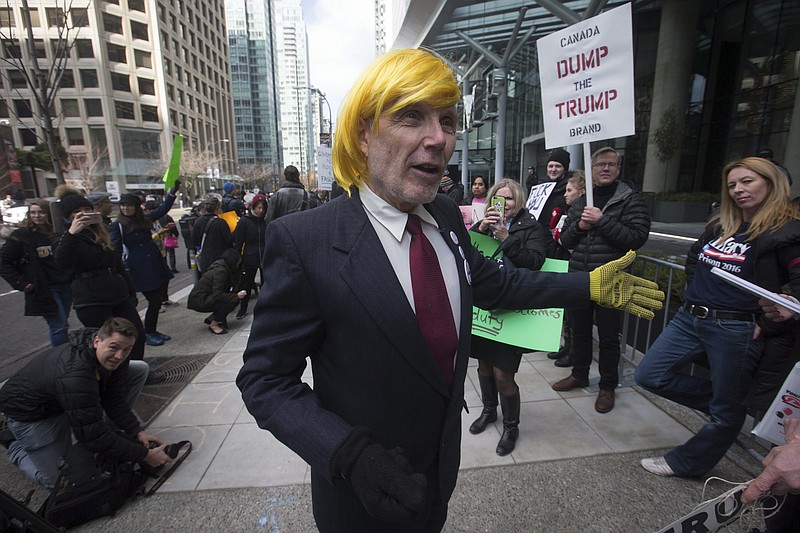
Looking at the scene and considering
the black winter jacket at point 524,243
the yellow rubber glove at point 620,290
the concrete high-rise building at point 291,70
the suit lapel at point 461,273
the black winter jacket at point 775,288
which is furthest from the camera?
the concrete high-rise building at point 291,70

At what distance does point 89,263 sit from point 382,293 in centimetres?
413

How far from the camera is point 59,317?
455cm

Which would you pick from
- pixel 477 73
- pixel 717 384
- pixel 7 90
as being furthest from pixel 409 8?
pixel 7 90

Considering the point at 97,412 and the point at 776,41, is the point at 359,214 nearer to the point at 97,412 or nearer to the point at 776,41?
the point at 97,412

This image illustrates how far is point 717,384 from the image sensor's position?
2.48 metres

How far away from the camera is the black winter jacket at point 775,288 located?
85.9 inches

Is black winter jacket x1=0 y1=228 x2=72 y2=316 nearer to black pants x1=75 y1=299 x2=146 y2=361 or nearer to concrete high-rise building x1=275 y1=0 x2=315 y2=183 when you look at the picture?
black pants x1=75 y1=299 x2=146 y2=361

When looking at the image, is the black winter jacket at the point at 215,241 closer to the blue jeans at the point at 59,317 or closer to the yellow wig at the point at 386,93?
the blue jeans at the point at 59,317

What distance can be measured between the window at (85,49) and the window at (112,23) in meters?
3.10

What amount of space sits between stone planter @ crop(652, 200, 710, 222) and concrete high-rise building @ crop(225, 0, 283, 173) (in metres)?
103

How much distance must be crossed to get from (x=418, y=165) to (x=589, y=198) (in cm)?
239

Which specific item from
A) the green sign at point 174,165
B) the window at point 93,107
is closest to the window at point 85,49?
the window at point 93,107

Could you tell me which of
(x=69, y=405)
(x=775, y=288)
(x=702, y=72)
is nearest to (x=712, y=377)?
(x=775, y=288)

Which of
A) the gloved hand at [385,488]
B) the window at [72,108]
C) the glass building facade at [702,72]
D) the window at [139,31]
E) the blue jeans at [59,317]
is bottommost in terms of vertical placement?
the blue jeans at [59,317]
